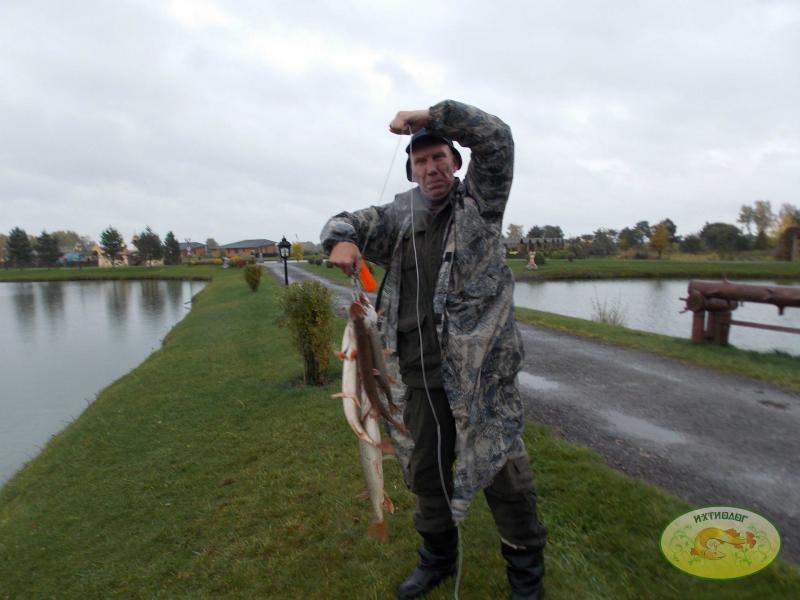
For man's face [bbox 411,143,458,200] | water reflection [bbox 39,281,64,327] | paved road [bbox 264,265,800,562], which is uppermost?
man's face [bbox 411,143,458,200]

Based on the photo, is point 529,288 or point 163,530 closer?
point 163,530

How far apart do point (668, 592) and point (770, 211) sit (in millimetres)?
90298

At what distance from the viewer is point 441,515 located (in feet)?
9.79

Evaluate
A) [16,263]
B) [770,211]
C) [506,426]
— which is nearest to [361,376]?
[506,426]

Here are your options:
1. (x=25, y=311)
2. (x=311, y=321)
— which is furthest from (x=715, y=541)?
(x=25, y=311)

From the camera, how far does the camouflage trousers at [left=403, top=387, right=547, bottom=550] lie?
268 centimetres

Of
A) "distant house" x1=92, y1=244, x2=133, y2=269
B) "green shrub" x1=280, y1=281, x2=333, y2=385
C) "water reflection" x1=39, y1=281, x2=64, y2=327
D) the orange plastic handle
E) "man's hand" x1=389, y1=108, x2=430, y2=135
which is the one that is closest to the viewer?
"man's hand" x1=389, y1=108, x2=430, y2=135

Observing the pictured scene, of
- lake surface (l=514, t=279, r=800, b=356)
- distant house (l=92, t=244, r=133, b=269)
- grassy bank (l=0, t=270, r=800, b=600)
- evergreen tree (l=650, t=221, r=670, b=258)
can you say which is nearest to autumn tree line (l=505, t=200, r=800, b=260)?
evergreen tree (l=650, t=221, r=670, b=258)

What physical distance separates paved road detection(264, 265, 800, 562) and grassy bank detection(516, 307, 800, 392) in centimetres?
27

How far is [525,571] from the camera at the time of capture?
2797 mm

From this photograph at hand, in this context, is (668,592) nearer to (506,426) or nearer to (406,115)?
(506,426)

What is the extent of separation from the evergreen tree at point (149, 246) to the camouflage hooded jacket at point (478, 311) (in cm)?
9323

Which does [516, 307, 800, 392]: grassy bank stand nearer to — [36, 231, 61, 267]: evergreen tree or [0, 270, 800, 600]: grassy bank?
[0, 270, 800, 600]: grassy bank

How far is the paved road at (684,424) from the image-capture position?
4.24 metres
